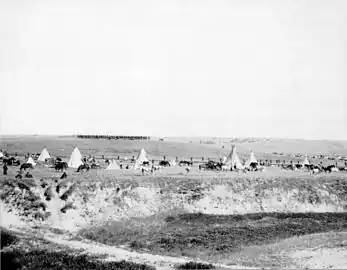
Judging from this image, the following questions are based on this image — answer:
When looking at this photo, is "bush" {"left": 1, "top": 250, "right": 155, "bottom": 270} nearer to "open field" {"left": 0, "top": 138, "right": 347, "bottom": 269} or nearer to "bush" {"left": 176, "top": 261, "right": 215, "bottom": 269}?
"open field" {"left": 0, "top": 138, "right": 347, "bottom": 269}

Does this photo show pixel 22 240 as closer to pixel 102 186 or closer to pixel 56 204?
pixel 56 204

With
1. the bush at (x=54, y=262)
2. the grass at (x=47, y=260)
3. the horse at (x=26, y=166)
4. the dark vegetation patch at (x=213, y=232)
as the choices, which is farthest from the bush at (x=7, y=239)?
the horse at (x=26, y=166)

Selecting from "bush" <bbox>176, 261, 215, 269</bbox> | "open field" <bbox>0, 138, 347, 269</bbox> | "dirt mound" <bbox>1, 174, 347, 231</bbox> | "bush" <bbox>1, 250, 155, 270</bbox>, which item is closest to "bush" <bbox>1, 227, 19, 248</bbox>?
"open field" <bbox>0, 138, 347, 269</bbox>

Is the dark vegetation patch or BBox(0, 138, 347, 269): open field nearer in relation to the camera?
BBox(0, 138, 347, 269): open field

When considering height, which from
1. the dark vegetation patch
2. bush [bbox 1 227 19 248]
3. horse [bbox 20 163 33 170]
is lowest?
the dark vegetation patch

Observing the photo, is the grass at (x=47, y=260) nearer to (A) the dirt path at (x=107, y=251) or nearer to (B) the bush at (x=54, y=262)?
(B) the bush at (x=54, y=262)
